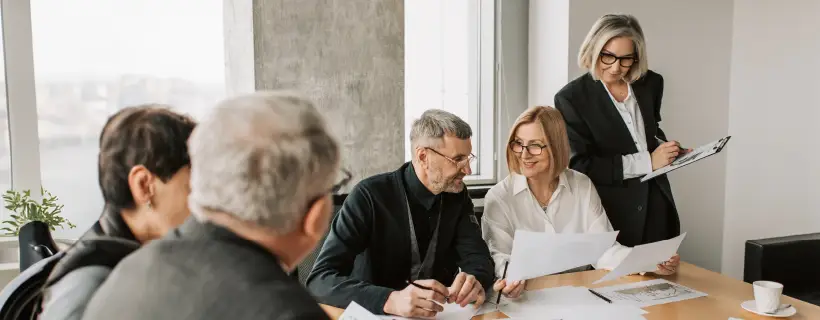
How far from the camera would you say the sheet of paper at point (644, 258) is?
1667 mm

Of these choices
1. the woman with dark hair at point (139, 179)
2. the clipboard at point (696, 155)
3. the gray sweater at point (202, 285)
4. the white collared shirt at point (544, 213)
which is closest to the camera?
the gray sweater at point (202, 285)

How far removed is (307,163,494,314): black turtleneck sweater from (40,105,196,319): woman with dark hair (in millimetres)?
864

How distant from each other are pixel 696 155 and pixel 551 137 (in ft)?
1.50

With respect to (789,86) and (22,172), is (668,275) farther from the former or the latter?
(22,172)

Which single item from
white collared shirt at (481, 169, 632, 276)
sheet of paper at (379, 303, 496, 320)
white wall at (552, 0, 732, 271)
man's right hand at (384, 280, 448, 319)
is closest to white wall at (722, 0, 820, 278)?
white wall at (552, 0, 732, 271)

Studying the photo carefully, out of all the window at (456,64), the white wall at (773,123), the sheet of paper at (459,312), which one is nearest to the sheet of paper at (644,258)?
the sheet of paper at (459,312)

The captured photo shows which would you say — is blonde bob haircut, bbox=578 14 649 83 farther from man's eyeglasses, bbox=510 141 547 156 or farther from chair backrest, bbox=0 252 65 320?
chair backrest, bbox=0 252 65 320

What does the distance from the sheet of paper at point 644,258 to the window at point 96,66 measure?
169 cm

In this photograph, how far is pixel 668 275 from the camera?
1.91 meters

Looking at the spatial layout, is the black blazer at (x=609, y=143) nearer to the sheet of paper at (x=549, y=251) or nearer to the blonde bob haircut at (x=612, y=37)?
the blonde bob haircut at (x=612, y=37)

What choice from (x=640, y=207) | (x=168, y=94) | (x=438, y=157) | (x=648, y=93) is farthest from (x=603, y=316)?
(x=168, y=94)

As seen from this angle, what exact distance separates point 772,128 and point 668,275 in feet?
5.39

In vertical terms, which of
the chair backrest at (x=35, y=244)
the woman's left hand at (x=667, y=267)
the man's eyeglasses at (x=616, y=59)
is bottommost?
the woman's left hand at (x=667, y=267)

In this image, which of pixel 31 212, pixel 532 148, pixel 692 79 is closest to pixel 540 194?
pixel 532 148
